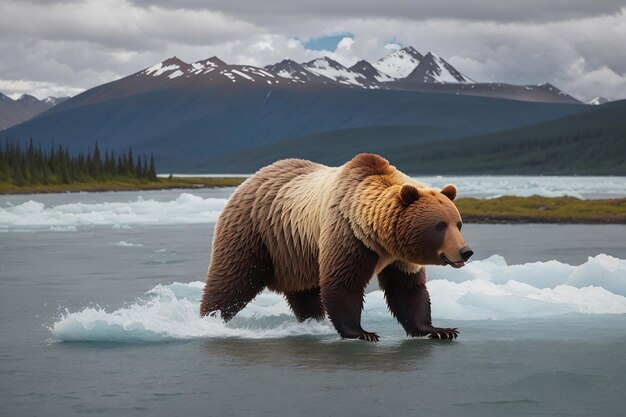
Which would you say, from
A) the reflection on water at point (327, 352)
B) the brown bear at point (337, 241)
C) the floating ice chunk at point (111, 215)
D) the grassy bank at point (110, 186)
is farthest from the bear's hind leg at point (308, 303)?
the grassy bank at point (110, 186)

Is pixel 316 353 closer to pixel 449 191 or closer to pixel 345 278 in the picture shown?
pixel 345 278

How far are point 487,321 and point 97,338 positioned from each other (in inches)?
190

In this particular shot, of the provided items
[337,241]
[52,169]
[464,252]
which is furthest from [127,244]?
[52,169]

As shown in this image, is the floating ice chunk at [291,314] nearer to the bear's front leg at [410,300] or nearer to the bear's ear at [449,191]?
the bear's front leg at [410,300]

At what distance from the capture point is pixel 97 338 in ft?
39.6

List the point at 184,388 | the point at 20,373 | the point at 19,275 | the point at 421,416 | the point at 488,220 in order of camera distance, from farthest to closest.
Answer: the point at 488,220
the point at 19,275
the point at 20,373
the point at 184,388
the point at 421,416

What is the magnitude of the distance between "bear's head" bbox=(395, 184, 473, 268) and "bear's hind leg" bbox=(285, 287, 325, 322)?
2261 millimetres

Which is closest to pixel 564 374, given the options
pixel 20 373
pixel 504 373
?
pixel 504 373

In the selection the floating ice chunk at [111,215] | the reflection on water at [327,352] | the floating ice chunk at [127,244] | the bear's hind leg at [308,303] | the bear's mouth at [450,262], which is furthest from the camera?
the floating ice chunk at [111,215]

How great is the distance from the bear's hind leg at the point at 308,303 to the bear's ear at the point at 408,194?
2464mm

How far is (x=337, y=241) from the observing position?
11.1 meters

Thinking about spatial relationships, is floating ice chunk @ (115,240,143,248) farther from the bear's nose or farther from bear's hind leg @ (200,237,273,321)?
the bear's nose

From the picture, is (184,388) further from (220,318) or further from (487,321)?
(487,321)

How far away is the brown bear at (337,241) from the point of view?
1066cm
